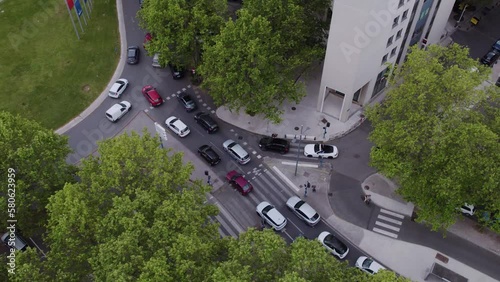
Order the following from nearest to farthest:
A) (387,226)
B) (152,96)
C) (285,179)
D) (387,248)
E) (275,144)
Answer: (387,248)
(387,226)
(285,179)
(275,144)
(152,96)

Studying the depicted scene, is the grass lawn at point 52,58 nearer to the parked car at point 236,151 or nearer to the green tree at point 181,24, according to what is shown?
the green tree at point 181,24

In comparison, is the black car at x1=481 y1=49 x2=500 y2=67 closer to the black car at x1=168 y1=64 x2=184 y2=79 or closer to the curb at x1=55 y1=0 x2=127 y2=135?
the black car at x1=168 y1=64 x2=184 y2=79

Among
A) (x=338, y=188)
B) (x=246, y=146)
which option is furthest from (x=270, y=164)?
(x=338, y=188)

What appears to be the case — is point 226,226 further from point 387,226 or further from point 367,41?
point 367,41

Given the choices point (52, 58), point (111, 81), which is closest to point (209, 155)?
point (111, 81)

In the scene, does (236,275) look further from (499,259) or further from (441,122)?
(499,259)
